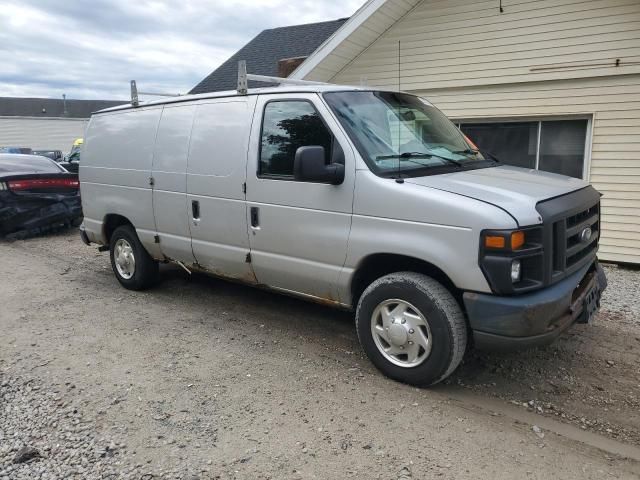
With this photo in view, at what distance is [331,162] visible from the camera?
4.00m

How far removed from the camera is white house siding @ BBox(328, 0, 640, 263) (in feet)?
24.0

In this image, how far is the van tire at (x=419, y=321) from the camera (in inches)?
137


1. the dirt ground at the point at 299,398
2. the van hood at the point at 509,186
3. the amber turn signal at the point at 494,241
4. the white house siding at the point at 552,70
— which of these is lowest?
the dirt ground at the point at 299,398

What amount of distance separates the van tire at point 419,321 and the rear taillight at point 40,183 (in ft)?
26.0

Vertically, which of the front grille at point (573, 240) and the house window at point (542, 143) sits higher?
the house window at point (542, 143)

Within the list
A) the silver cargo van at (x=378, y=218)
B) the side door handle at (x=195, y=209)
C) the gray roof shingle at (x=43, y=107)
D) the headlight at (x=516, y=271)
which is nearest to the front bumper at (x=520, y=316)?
the silver cargo van at (x=378, y=218)

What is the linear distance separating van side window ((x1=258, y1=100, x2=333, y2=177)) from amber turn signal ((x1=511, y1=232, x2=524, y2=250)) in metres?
1.53

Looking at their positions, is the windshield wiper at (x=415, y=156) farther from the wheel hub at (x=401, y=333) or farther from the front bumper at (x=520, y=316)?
the front bumper at (x=520, y=316)

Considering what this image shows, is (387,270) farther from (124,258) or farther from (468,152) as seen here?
(124,258)

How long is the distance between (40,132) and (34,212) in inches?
1859

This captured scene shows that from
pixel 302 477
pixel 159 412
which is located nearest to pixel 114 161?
pixel 159 412

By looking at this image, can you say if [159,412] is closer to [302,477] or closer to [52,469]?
[52,469]

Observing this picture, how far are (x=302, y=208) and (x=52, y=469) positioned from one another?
→ 2399 millimetres

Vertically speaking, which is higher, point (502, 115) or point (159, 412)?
point (502, 115)
